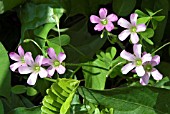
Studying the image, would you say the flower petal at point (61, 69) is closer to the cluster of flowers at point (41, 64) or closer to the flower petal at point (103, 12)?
the cluster of flowers at point (41, 64)

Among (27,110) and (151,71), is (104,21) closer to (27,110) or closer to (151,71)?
(151,71)

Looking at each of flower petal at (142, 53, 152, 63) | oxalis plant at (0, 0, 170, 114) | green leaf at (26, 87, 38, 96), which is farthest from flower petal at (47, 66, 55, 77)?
flower petal at (142, 53, 152, 63)

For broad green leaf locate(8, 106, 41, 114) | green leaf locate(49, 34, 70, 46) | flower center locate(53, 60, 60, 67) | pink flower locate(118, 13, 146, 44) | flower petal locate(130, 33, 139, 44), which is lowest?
broad green leaf locate(8, 106, 41, 114)

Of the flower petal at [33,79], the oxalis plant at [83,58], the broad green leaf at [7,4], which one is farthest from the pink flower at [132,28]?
the broad green leaf at [7,4]

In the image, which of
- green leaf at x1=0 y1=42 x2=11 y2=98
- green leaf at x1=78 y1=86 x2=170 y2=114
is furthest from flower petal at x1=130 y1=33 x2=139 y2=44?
green leaf at x1=0 y1=42 x2=11 y2=98

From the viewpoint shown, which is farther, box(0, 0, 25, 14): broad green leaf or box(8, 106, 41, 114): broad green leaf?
box(0, 0, 25, 14): broad green leaf

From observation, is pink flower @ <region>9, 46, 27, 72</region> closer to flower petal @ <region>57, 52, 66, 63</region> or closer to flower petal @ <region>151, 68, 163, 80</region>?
flower petal @ <region>57, 52, 66, 63</region>

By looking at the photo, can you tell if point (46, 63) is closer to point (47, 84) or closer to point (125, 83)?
point (47, 84)

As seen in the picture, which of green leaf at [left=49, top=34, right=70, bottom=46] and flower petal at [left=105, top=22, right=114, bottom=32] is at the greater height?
flower petal at [left=105, top=22, right=114, bottom=32]
